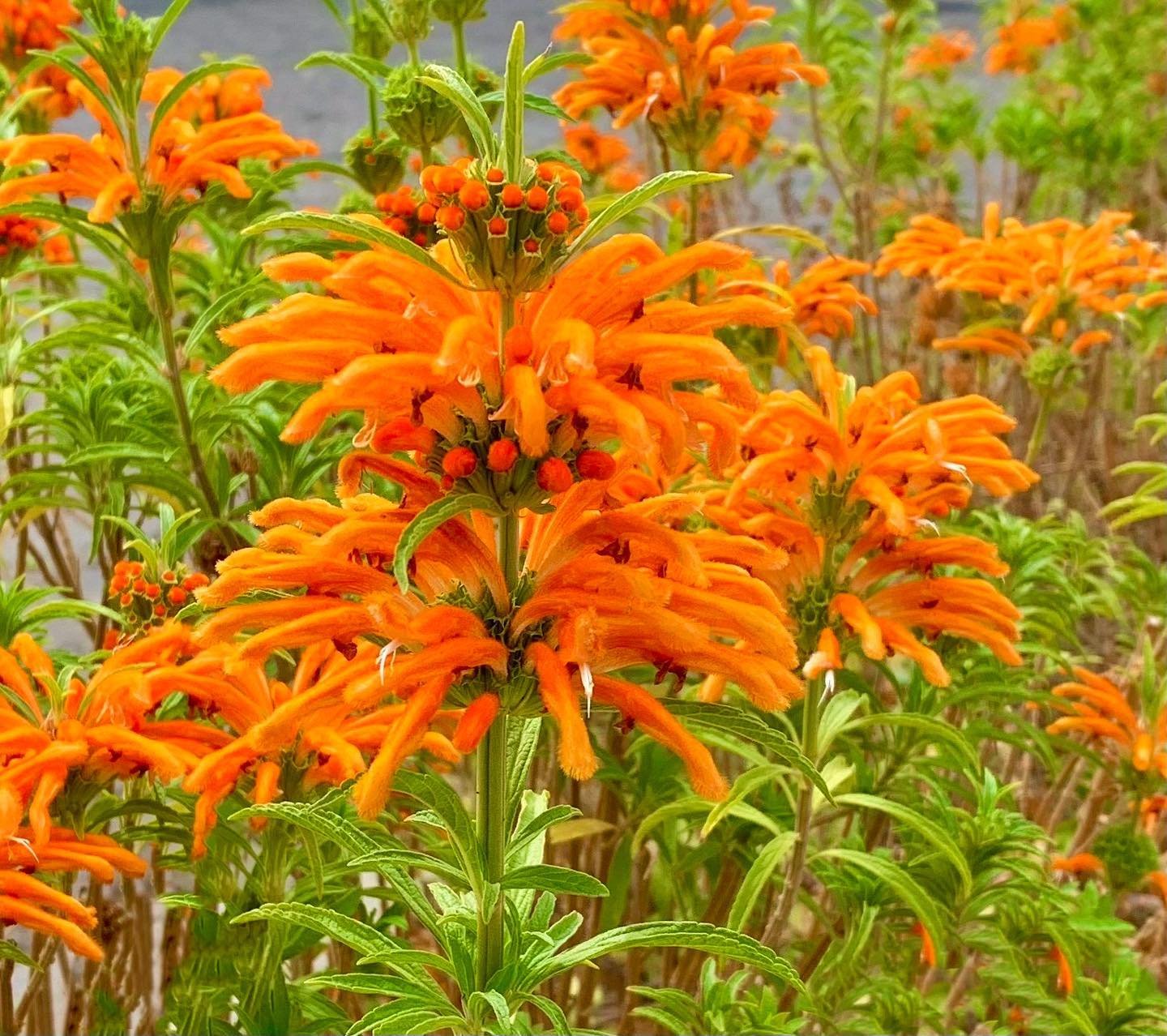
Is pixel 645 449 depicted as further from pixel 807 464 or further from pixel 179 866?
pixel 179 866

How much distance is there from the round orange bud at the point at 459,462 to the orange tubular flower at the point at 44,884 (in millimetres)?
539

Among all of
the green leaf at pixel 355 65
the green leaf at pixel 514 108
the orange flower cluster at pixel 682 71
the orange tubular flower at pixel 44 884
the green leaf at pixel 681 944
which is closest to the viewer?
the green leaf at pixel 514 108

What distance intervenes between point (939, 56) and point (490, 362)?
4528 millimetres

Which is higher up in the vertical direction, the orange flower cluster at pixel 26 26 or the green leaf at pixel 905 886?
the orange flower cluster at pixel 26 26

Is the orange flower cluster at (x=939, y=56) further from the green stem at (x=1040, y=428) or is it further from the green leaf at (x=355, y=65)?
the green leaf at (x=355, y=65)

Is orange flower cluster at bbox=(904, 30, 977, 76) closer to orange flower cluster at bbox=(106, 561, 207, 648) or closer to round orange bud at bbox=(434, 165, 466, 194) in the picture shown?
orange flower cluster at bbox=(106, 561, 207, 648)

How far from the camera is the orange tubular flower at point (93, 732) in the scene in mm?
1117

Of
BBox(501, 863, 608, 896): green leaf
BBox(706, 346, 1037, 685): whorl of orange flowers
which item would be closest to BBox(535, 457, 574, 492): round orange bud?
BBox(501, 863, 608, 896): green leaf

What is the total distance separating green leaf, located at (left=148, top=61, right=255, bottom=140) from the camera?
1371 mm

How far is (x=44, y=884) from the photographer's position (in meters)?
1.11

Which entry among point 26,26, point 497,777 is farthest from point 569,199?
point 26,26

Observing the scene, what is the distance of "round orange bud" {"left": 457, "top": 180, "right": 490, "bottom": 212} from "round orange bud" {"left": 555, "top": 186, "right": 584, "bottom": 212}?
0.16ft

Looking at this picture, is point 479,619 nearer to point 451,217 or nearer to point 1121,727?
point 451,217

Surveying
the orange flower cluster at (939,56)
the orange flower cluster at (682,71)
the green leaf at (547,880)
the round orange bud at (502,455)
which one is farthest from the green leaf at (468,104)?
the orange flower cluster at (939,56)
